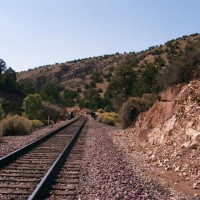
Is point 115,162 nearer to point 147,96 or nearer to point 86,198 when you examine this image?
point 86,198

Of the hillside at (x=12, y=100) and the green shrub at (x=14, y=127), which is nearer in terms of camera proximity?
the green shrub at (x=14, y=127)

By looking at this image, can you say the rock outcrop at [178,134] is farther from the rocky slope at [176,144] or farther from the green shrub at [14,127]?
the green shrub at [14,127]

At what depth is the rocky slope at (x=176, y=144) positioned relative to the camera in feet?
42.5

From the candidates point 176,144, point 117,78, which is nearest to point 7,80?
point 117,78

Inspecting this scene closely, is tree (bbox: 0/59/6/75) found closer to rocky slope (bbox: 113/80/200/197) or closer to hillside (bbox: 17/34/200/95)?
hillside (bbox: 17/34/200/95)

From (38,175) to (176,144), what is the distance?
6.67 metres

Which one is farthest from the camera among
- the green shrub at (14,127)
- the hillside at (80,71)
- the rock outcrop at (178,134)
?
the hillside at (80,71)

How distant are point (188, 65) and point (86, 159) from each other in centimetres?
911

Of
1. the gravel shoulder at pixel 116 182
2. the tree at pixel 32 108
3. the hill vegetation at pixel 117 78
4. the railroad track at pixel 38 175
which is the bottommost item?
the gravel shoulder at pixel 116 182

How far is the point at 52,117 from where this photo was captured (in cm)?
7212

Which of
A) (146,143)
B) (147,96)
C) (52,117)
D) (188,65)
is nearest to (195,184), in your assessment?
(146,143)

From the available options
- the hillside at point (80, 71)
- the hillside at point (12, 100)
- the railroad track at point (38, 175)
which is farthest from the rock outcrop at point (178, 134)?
the hillside at point (80, 71)

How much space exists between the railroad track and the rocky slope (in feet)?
9.50

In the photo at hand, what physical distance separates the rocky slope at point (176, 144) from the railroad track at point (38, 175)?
2.90 metres
